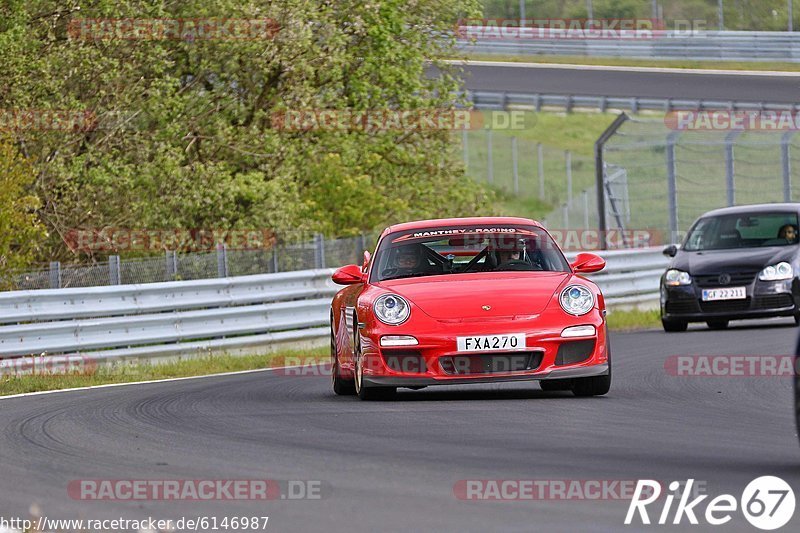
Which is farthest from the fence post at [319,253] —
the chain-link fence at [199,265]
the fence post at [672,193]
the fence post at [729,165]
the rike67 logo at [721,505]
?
the rike67 logo at [721,505]

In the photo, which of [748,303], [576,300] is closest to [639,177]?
[748,303]

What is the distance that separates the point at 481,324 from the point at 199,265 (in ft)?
33.3

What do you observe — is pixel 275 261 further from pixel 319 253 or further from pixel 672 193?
pixel 672 193

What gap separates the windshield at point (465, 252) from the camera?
11.5m

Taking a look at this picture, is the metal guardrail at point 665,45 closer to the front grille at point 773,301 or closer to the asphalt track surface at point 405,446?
the front grille at point 773,301

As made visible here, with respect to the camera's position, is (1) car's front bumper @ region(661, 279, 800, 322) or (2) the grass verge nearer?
(2) the grass verge

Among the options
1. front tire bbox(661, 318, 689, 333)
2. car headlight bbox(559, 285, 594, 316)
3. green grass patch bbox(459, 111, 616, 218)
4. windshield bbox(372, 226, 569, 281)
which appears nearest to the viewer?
car headlight bbox(559, 285, 594, 316)

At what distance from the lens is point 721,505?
6.03 meters

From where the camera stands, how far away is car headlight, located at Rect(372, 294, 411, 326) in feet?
35.0

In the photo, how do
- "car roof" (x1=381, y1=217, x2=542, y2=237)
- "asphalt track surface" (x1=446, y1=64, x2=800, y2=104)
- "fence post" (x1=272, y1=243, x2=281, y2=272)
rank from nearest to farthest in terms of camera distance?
"car roof" (x1=381, y1=217, x2=542, y2=237)
"fence post" (x1=272, y1=243, x2=281, y2=272)
"asphalt track surface" (x1=446, y1=64, x2=800, y2=104)

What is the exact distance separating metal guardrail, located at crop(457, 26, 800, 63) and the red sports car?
3134cm

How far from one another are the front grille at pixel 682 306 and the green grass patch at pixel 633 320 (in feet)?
8.41

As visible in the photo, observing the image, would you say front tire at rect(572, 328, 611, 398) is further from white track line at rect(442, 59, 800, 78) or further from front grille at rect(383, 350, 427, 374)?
white track line at rect(442, 59, 800, 78)

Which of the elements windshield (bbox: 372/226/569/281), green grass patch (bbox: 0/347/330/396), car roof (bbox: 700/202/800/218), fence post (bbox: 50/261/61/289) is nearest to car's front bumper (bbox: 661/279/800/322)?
car roof (bbox: 700/202/800/218)
